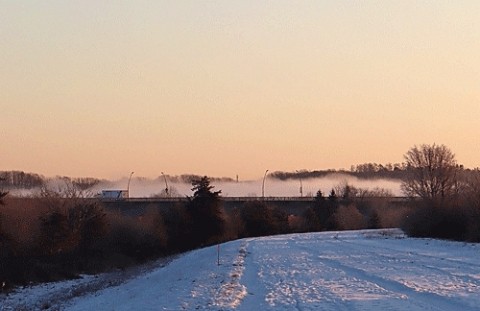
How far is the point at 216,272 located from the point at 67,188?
226 ft

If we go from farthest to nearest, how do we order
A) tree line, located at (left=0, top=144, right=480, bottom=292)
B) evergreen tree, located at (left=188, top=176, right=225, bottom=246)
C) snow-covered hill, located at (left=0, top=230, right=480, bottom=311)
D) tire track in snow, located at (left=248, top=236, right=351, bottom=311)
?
evergreen tree, located at (left=188, top=176, right=225, bottom=246), tree line, located at (left=0, top=144, right=480, bottom=292), snow-covered hill, located at (left=0, top=230, right=480, bottom=311), tire track in snow, located at (left=248, top=236, right=351, bottom=311)

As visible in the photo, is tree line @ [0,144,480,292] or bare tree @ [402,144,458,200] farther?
bare tree @ [402,144,458,200]

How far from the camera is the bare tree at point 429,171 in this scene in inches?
4718

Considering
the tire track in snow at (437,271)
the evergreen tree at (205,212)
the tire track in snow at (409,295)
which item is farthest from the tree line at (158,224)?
the tire track in snow at (409,295)

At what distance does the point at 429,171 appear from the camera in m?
125

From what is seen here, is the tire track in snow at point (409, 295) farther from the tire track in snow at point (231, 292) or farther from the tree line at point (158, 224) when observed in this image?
the tree line at point (158, 224)

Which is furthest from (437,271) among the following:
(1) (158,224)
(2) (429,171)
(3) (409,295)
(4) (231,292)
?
(2) (429,171)

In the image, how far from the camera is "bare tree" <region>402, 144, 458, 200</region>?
120 metres

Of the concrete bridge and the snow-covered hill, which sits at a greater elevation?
the concrete bridge

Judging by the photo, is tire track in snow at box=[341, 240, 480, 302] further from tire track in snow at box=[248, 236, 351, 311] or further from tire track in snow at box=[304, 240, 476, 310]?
tire track in snow at box=[248, 236, 351, 311]

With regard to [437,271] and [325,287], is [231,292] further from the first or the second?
[437,271]

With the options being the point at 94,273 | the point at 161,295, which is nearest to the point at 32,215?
the point at 94,273

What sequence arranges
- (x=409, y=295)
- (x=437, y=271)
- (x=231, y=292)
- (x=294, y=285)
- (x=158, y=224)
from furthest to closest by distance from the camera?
(x=158, y=224) → (x=437, y=271) → (x=294, y=285) → (x=231, y=292) → (x=409, y=295)

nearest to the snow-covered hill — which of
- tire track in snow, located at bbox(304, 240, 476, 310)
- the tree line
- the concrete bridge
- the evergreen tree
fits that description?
tire track in snow, located at bbox(304, 240, 476, 310)
